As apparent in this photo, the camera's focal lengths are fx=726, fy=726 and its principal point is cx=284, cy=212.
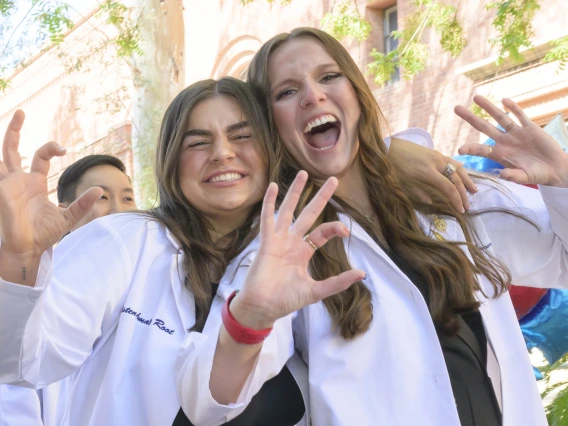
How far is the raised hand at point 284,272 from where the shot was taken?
1.63 metres

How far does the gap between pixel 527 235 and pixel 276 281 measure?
1.13m

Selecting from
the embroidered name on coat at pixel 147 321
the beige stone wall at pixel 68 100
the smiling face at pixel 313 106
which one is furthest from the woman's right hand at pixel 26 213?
the beige stone wall at pixel 68 100

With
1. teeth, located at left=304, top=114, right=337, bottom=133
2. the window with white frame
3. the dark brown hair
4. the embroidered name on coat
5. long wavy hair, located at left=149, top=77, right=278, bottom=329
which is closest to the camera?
the embroidered name on coat

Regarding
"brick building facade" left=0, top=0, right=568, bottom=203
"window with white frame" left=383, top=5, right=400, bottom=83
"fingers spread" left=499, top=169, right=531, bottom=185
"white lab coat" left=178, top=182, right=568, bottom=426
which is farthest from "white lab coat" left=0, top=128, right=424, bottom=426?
"window with white frame" left=383, top=5, right=400, bottom=83

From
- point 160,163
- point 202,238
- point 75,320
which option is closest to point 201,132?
point 160,163

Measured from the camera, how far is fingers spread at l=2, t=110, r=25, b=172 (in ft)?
5.79

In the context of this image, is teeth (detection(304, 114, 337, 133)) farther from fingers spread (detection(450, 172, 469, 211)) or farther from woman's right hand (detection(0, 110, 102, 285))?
woman's right hand (detection(0, 110, 102, 285))

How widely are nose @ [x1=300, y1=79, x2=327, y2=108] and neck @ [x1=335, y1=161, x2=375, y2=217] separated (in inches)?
10.6

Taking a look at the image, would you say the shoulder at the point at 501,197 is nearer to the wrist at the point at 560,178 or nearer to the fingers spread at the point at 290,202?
the wrist at the point at 560,178

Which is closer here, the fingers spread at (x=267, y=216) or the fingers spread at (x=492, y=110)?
the fingers spread at (x=267, y=216)

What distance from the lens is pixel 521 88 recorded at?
8297 mm

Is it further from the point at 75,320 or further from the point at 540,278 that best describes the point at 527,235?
the point at 75,320

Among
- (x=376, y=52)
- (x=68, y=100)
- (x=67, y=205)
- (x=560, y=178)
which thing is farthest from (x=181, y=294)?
(x=68, y=100)

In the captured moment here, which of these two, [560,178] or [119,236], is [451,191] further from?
[119,236]
